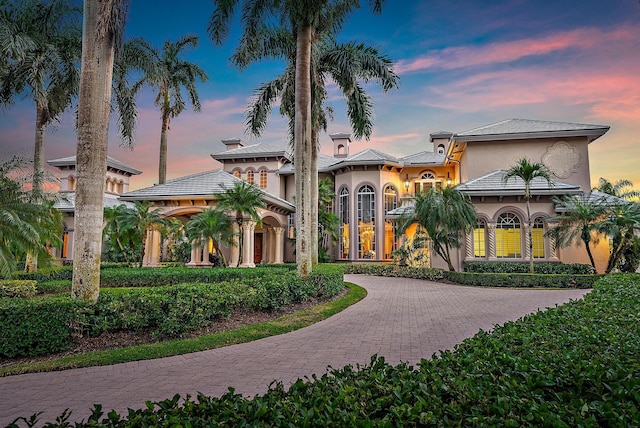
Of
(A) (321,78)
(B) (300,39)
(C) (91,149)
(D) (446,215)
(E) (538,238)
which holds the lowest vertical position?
(E) (538,238)

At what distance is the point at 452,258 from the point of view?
2227cm

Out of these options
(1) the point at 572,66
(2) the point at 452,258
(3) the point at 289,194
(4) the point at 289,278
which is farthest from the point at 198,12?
(3) the point at 289,194

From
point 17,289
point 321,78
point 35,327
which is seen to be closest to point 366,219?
point 321,78

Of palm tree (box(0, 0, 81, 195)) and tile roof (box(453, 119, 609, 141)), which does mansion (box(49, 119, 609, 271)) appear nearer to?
tile roof (box(453, 119, 609, 141))

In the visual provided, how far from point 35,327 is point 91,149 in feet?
11.4

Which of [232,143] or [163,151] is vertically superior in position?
[232,143]

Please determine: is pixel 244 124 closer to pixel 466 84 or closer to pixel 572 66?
pixel 466 84

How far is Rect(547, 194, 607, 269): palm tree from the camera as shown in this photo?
17.9m

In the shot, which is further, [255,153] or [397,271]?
[255,153]

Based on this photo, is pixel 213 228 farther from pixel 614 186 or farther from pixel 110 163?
pixel 614 186

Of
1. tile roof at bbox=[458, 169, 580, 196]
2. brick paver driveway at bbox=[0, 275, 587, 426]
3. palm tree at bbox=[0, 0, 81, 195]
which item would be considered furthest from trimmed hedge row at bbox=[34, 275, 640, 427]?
tile roof at bbox=[458, 169, 580, 196]

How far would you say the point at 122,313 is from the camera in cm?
767

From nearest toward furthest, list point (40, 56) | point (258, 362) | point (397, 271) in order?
point (258, 362)
point (40, 56)
point (397, 271)

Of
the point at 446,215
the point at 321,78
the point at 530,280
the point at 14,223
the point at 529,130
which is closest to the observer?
the point at 14,223
